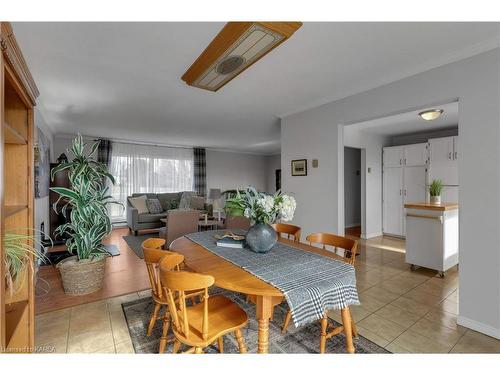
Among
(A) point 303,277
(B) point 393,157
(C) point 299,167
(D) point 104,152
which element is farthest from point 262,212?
(D) point 104,152

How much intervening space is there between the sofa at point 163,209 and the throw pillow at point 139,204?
0.07 metres

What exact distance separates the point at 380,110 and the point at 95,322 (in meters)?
3.49

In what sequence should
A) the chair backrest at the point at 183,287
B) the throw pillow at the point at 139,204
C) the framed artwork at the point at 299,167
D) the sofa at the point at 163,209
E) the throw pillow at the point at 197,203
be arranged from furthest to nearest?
the throw pillow at the point at 197,203 → the throw pillow at the point at 139,204 → the sofa at the point at 163,209 → the framed artwork at the point at 299,167 → the chair backrest at the point at 183,287

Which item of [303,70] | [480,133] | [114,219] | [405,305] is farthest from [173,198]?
[480,133]

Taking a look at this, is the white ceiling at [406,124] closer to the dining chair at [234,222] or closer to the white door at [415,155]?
the white door at [415,155]

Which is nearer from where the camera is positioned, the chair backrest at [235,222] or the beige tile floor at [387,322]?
the beige tile floor at [387,322]

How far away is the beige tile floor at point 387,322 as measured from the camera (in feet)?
5.81

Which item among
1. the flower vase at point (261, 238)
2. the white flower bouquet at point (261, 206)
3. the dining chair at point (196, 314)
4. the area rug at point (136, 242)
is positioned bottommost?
the area rug at point (136, 242)

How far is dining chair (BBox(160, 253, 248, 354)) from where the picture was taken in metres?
1.15

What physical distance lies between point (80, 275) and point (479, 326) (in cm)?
373

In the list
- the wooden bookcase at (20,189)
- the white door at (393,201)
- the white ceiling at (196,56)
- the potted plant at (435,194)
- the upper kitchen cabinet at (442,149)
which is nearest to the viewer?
the wooden bookcase at (20,189)

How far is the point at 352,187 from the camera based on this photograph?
671 centimetres

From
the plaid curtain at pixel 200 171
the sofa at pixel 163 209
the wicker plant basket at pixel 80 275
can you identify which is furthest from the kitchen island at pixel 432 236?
the plaid curtain at pixel 200 171

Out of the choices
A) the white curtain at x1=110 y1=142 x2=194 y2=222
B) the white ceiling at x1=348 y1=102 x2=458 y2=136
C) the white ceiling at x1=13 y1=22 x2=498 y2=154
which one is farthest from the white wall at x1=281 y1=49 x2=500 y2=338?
the white curtain at x1=110 y1=142 x2=194 y2=222
